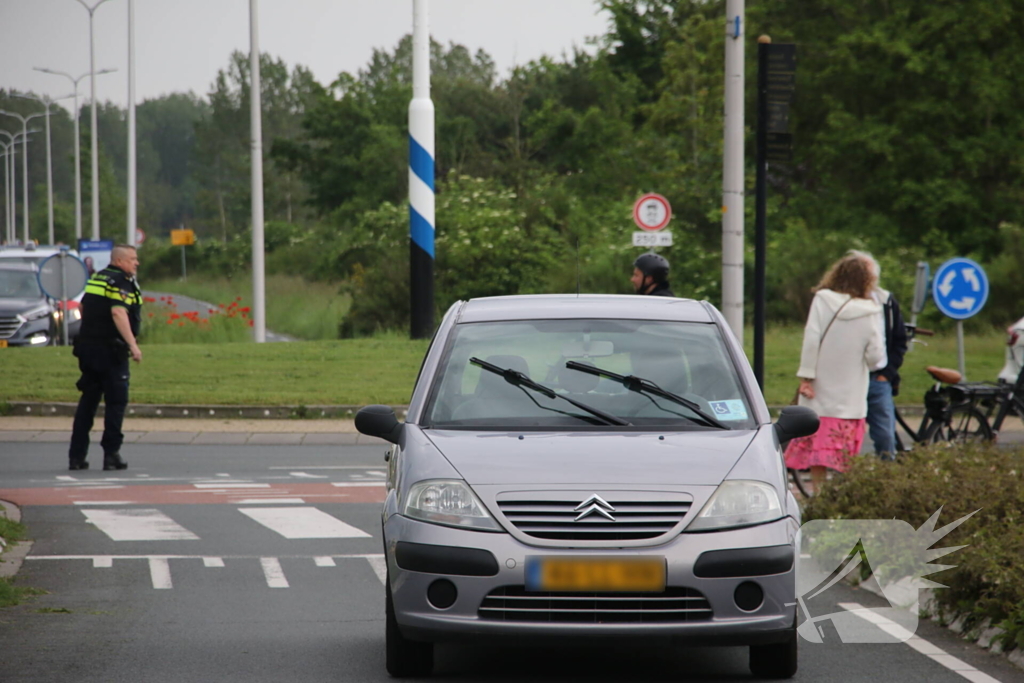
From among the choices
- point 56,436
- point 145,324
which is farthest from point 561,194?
point 56,436

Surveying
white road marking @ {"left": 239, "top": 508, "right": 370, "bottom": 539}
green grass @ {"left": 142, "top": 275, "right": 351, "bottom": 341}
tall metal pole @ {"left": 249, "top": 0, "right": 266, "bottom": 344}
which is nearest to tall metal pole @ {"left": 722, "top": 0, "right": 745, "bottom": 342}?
white road marking @ {"left": 239, "top": 508, "right": 370, "bottom": 539}

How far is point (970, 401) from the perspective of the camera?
12.7 m

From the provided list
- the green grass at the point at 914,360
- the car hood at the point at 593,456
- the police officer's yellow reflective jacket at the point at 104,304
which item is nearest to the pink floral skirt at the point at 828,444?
the car hood at the point at 593,456

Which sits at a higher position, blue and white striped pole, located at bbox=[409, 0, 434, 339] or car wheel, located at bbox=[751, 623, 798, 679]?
blue and white striped pole, located at bbox=[409, 0, 434, 339]

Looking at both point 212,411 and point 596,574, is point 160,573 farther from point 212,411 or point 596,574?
point 212,411

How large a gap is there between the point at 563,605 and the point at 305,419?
13191mm

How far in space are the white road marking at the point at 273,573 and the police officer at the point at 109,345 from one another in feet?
15.2

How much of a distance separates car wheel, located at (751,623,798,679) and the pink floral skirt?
414 centimetres

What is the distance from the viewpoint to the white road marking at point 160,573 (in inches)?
311

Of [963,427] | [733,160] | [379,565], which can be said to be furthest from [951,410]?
[379,565]

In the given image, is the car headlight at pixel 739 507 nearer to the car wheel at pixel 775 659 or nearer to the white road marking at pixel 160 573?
the car wheel at pixel 775 659

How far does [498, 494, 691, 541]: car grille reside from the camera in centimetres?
507

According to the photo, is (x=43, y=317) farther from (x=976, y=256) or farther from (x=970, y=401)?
(x=976, y=256)

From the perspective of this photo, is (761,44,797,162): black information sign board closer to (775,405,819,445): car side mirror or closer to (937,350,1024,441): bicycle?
(937,350,1024,441): bicycle
